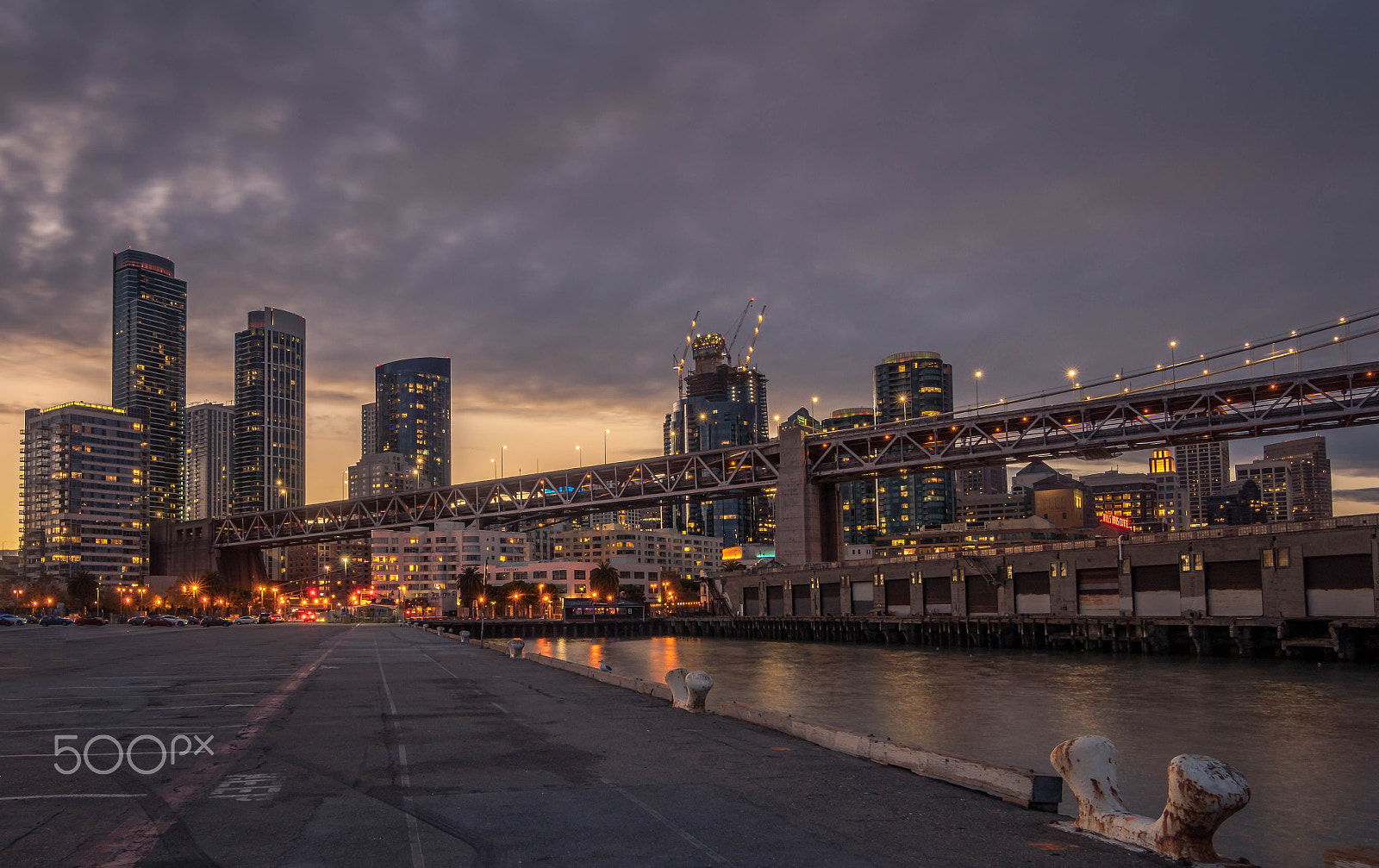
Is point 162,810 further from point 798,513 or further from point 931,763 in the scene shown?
point 798,513

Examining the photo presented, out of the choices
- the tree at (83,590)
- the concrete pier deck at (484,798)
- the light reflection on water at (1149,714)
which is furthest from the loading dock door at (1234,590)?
the tree at (83,590)

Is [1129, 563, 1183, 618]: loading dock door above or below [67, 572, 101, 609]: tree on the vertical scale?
above

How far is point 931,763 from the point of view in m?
17.3

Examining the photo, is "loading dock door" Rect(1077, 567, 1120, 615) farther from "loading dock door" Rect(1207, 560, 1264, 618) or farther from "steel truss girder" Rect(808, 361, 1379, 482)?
"steel truss girder" Rect(808, 361, 1379, 482)

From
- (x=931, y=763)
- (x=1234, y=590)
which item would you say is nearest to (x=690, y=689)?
(x=931, y=763)

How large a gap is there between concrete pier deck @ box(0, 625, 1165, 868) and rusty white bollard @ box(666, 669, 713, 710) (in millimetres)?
655

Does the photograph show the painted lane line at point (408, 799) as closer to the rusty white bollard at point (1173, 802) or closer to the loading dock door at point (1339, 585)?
the rusty white bollard at point (1173, 802)

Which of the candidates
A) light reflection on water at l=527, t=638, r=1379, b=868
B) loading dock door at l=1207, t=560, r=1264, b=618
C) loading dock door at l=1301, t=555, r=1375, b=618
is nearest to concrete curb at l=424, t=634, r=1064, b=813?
light reflection on water at l=527, t=638, r=1379, b=868

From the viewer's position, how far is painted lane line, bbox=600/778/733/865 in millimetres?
11928

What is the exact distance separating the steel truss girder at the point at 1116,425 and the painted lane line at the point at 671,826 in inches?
4835

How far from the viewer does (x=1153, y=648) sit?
3167 inches

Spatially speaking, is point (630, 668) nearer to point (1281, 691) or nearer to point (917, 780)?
point (1281, 691)

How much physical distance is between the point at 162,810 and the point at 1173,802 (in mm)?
→ 14248

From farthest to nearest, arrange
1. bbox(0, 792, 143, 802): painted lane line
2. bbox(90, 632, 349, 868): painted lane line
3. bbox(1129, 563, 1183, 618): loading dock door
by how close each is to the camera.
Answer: bbox(1129, 563, 1183, 618): loading dock door < bbox(0, 792, 143, 802): painted lane line < bbox(90, 632, 349, 868): painted lane line
